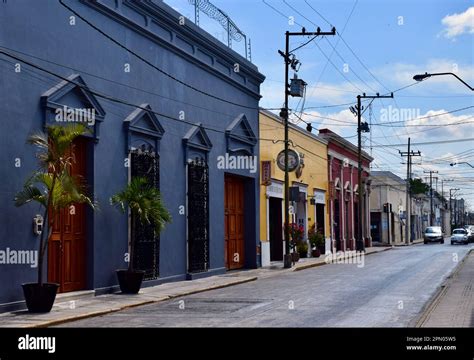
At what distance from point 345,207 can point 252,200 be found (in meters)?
21.3

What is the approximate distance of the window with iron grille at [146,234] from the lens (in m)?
19.5

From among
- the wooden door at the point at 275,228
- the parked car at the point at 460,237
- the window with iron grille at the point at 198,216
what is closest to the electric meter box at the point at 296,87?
the wooden door at the point at 275,228

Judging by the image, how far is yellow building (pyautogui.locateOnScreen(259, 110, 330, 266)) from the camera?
101 ft

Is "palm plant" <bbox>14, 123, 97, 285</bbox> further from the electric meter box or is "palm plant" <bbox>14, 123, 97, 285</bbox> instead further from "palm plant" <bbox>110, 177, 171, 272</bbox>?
the electric meter box

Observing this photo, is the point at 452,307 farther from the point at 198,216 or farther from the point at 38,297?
the point at 198,216

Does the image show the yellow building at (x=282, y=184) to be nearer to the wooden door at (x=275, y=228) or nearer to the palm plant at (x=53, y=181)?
the wooden door at (x=275, y=228)

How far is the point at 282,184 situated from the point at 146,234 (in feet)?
48.7

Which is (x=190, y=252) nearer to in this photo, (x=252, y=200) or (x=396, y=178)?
(x=252, y=200)

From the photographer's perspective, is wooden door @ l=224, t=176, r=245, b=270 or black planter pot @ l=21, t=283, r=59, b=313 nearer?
black planter pot @ l=21, t=283, r=59, b=313

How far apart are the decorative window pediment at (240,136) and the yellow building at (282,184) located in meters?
1.53

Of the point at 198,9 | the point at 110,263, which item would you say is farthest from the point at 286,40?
the point at 110,263

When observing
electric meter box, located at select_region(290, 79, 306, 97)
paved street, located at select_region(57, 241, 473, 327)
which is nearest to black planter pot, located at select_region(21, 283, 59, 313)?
paved street, located at select_region(57, 241, 473, 327)

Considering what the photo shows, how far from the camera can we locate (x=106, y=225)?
18.0 metres
